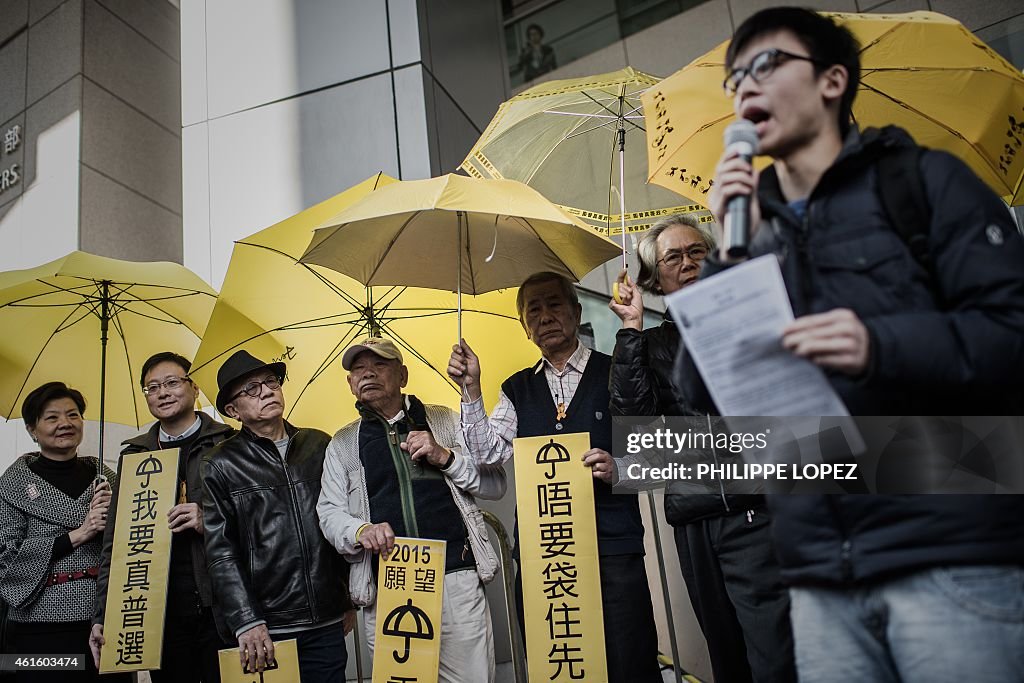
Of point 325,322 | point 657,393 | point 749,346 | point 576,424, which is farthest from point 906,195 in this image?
point 325,322

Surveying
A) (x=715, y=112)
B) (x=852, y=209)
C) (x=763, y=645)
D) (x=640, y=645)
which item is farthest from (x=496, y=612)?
(x=852, y=209)

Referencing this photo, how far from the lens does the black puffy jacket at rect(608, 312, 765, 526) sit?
9.25ft

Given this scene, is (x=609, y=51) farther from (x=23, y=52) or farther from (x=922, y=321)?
(x=922, y=321)

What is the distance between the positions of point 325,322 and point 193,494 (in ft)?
3.17

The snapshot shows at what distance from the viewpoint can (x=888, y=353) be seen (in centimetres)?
129

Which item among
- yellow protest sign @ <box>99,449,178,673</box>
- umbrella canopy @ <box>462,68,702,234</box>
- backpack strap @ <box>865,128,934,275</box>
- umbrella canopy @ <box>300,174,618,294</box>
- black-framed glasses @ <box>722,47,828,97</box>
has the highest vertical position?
umbrella canopy @ <box>462,68,702,234</box>

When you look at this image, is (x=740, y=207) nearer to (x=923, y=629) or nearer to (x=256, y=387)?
(x=923, y=629)

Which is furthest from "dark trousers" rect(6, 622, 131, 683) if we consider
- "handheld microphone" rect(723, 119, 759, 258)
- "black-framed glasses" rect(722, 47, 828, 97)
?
"black-framed glasses" rect(722, 47, 828, 97)

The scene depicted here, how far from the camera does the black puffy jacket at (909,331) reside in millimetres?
1293

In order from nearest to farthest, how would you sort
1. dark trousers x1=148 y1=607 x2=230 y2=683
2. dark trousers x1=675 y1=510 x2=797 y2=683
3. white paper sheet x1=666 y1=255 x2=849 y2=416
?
white paper sheet x1=666 y1=255 x2=849 y2=416, dark trousers x1=675 y1=510 x2=797 y2=683, dark trousers x1=148 y1=607 x2=230 y2=683

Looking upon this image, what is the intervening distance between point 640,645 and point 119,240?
588cm

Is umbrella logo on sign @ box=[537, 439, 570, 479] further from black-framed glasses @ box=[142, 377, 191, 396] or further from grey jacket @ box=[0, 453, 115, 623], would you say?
grey jacket @ box=[0, 453, 115, 623]

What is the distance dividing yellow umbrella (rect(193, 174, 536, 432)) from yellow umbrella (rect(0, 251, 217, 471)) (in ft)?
1.97

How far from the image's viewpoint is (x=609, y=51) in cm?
906
